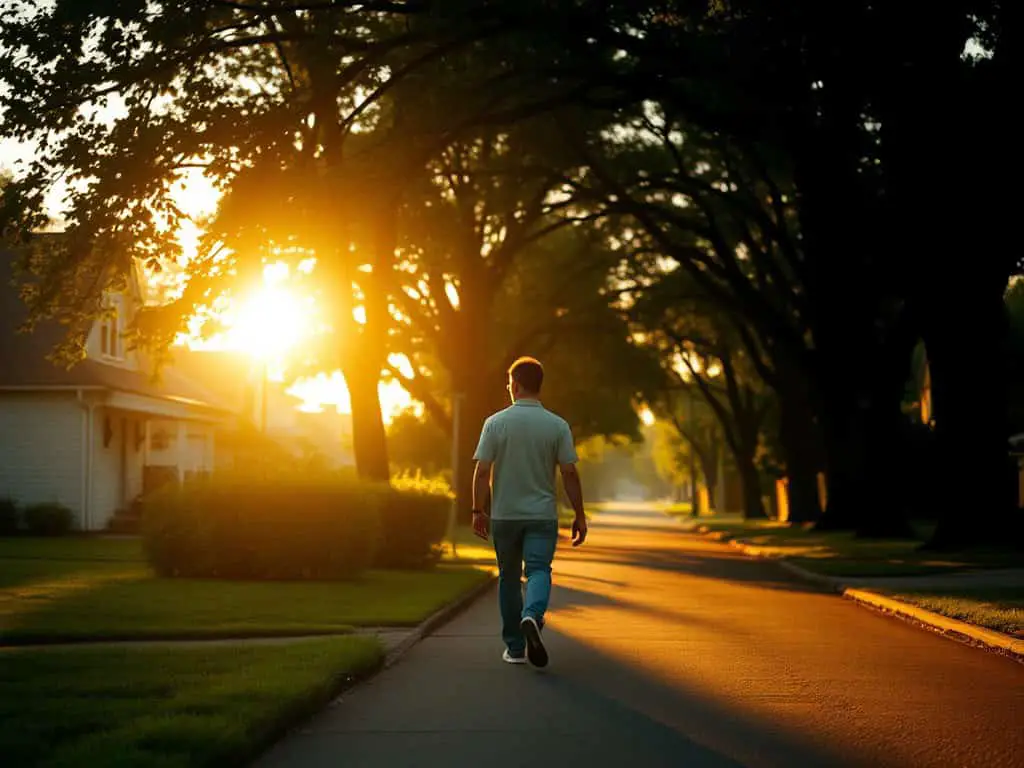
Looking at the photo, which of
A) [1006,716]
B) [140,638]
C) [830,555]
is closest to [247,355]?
[830,555]

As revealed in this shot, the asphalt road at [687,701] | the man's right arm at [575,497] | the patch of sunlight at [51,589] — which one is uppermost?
the man's right arm at [575,497]

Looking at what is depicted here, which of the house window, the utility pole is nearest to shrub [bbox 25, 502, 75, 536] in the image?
the house window

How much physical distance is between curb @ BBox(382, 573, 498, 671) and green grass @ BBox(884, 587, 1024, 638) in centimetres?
482

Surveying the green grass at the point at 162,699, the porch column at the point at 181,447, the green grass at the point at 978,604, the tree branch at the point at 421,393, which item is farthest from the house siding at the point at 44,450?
the green grass at the point at 162,699

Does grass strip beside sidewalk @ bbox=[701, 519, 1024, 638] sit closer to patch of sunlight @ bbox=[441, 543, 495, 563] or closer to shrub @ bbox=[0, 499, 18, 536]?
patch of sunlight @ bbox=[441, 543, 495, 563]

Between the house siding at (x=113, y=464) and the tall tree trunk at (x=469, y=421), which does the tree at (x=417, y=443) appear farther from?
the house siding at (x=113, y=464)

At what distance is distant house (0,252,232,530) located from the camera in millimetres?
34781

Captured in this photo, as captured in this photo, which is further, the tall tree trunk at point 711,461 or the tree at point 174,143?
the tall tree trunk at point 711,461

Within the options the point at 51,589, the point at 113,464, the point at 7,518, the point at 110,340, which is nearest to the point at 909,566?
the point at 51,589

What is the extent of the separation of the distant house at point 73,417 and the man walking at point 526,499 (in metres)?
22.8

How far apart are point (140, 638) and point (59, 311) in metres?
12.3

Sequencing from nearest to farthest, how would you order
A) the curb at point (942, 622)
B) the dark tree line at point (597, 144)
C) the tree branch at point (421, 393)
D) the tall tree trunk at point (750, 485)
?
the curb at point (942, 622) → the dark tree line at point (597, 144) → the tree branch at point (421, 393) → the tall tree trunk at point (750, 485)

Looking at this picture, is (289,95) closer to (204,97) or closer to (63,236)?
(204,97)

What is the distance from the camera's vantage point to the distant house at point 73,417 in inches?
1369
